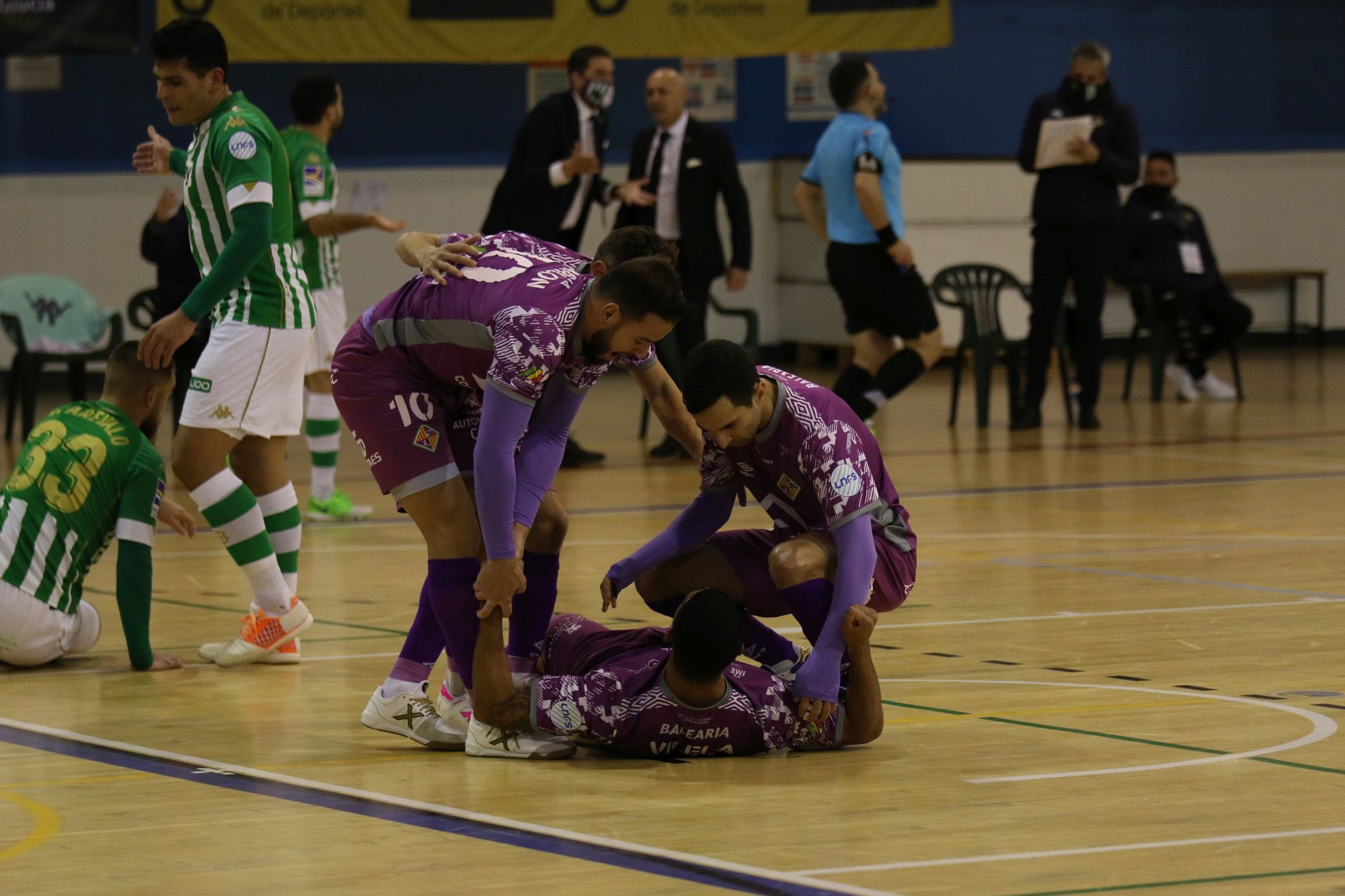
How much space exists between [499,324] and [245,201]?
1513mm

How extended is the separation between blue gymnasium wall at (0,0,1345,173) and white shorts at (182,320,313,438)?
9.59 meters

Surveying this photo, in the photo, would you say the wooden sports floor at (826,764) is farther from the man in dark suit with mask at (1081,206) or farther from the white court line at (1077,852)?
the man in dark suit with mask at (1081,206)

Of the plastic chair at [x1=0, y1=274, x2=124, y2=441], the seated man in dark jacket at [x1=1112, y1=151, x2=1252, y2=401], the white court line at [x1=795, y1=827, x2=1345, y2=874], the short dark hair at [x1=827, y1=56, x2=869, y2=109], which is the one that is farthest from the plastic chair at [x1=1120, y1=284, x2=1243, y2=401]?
the white court line at [x1=795, y1=827, x2=1345, y2=874]

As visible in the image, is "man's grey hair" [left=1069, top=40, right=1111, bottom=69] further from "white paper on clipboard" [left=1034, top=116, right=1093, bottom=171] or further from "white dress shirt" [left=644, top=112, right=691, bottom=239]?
"white dress shirt" [left=644, top=112, right=691, bottom=239]

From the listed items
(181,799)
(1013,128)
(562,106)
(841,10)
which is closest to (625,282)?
(181,799)

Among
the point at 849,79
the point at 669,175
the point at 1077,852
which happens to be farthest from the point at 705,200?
the point at 1077,852

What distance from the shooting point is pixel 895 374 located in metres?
11.0

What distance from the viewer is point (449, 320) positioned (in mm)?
4645

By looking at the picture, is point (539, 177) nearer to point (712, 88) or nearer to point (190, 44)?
point (190, 44)

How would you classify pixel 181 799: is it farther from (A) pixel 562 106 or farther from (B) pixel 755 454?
(A) pixel 562 106

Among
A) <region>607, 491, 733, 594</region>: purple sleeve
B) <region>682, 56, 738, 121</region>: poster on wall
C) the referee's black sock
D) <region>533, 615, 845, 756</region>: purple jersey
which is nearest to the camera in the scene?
<region>533, 615, 845, 756</region>: purple jersey

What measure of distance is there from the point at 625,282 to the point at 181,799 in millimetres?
1327

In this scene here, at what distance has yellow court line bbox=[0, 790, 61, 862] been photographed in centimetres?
371

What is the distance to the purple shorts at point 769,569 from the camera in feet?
16.5
